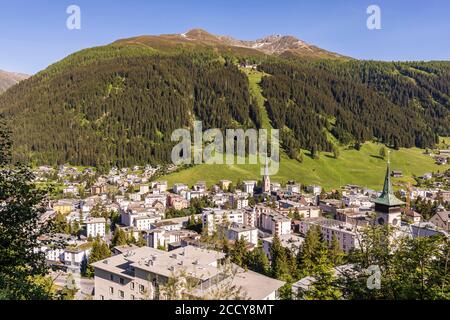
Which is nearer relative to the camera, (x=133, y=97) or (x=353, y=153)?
(x=353, y=153)

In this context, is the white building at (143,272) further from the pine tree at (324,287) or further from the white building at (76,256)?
the white building at (76,256)

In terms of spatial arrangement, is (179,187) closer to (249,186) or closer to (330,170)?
(249,186)

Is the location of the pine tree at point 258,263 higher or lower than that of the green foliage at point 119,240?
higher

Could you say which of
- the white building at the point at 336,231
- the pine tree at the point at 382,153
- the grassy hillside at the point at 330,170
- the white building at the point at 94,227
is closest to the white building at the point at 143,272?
the white building at the point at 336,231

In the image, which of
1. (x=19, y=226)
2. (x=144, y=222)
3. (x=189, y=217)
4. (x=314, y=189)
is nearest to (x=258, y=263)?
(x=189, y=217)

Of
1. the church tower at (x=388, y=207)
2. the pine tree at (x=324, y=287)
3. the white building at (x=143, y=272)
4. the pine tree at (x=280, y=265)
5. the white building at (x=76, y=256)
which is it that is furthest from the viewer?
the white building at (x=76, y=256)

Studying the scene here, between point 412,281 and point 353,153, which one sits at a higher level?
point 412,281

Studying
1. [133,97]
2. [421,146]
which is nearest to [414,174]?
[421,146]
